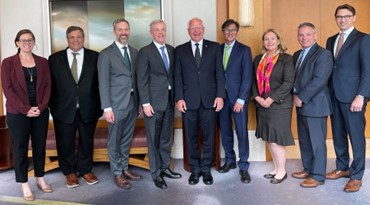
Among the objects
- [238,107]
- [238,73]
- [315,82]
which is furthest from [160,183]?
[315,82]

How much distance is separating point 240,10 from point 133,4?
1.48 metres

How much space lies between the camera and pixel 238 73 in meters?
3.74

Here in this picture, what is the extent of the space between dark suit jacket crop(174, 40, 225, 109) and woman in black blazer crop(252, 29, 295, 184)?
0.43 m

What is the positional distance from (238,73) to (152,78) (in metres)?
0.94

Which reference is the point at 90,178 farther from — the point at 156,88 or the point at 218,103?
the point at 218,103

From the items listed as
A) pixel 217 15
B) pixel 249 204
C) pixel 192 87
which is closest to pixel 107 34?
pixel 217 15

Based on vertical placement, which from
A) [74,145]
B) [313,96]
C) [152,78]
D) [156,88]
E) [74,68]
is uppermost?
[74,68]

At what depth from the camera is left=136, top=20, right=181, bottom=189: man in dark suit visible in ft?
11.4

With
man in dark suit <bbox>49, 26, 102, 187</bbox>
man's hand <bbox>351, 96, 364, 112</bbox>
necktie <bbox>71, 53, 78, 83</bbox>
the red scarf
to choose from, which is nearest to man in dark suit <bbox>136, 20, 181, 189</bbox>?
man in dark suit <bbox>49, 26, 102, 187</bbox>

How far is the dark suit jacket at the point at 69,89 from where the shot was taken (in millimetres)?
3525

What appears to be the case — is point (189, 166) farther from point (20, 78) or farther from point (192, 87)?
point (20, 78)

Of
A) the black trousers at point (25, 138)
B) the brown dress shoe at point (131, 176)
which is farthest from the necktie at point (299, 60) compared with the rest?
the black trousers at point (25, 138)

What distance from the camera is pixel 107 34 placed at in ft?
15.5

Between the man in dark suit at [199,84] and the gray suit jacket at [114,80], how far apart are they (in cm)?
52
